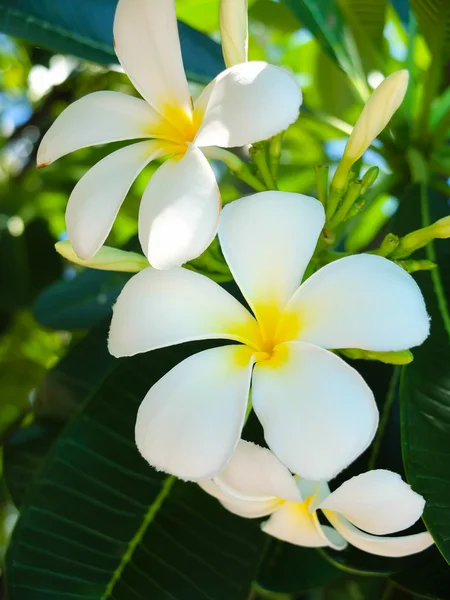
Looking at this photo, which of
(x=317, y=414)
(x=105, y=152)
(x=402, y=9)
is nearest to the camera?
(x=317, y=414)

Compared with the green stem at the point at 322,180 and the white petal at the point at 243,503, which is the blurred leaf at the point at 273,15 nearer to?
the green stem at the point at 322,180

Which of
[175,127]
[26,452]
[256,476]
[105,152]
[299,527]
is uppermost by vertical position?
[175,127]

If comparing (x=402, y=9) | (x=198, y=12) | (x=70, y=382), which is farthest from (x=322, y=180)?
(x=198, y=12)

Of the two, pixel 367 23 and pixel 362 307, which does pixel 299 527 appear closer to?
pixel 362 307

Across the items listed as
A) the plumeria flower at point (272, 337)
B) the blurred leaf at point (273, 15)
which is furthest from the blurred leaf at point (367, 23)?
the plumeria flower at point (272, 337)

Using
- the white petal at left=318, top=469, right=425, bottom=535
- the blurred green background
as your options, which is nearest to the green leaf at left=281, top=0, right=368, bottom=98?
the blurred green background

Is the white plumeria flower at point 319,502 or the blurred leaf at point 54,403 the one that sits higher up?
the white plumeria flower at point 319,502
